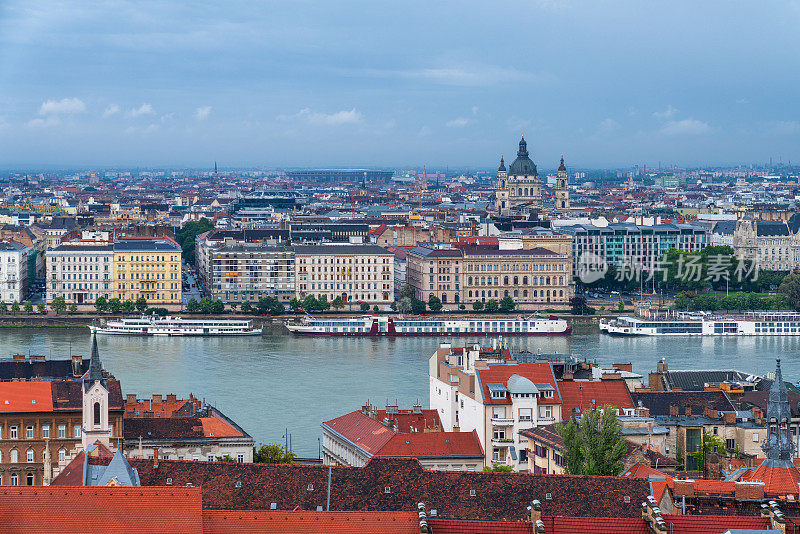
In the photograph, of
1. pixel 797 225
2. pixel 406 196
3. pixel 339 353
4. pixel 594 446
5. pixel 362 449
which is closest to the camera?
pixel 594 446

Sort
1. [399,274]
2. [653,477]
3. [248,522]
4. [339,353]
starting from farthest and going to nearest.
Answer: [399,274], [339,353], [653,477], [248,522]

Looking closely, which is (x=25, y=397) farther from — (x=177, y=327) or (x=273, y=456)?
(x=177, y=327)

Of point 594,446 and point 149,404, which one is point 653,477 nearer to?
point 594,446

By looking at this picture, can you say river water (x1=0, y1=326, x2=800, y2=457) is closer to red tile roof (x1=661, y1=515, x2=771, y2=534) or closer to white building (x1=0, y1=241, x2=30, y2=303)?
white building (x1=0, y1=241, x2=30, y2=303)

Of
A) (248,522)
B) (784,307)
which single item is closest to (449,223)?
(784,307)

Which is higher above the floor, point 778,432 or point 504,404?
point 778,432

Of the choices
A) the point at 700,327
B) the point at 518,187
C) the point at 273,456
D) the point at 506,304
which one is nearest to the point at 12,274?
the point at 506,304
